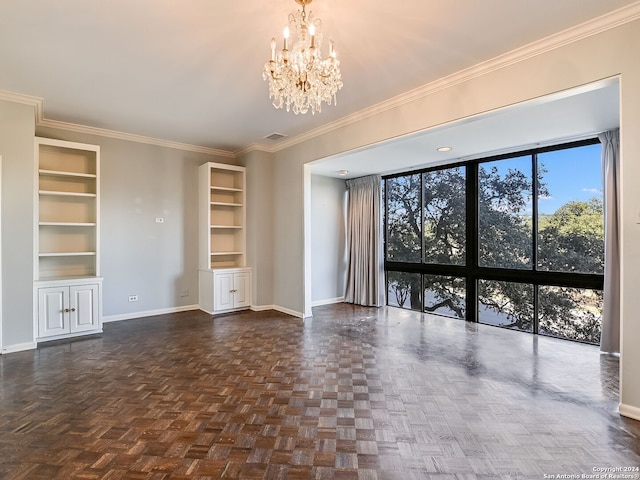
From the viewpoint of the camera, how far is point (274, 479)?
5.77 feet

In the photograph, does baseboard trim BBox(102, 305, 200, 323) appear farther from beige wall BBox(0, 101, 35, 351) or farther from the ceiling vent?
the ceiling vent

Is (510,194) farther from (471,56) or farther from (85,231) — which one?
(85,231)

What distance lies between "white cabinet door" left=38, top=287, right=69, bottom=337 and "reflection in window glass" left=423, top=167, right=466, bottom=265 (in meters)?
5.47

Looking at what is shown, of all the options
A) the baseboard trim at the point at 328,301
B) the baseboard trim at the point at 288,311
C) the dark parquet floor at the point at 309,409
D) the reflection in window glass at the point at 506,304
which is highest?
the reflection in window glass at the point at 506,304

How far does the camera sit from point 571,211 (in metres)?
4.43

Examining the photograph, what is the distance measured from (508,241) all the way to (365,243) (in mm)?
2527

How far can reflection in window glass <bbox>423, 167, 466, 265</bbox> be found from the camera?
5539 millimetres

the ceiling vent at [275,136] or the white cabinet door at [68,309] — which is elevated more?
the ceiling vent at [275,136]

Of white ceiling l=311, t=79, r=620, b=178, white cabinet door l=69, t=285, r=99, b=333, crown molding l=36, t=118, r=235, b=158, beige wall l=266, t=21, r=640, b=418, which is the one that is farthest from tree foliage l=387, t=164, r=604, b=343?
white cabinet door l=69, t=285, r=99, b=333

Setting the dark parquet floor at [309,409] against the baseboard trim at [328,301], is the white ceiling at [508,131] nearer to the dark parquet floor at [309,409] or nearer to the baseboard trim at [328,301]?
the dark parquet floor at [309,409]

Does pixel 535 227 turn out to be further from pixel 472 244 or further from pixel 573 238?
pixel 472 244

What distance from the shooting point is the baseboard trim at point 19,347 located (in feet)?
12.1

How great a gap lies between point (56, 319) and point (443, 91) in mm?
5208

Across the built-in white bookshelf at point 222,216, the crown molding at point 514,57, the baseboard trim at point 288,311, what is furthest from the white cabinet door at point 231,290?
the crown molding at point 514,57
